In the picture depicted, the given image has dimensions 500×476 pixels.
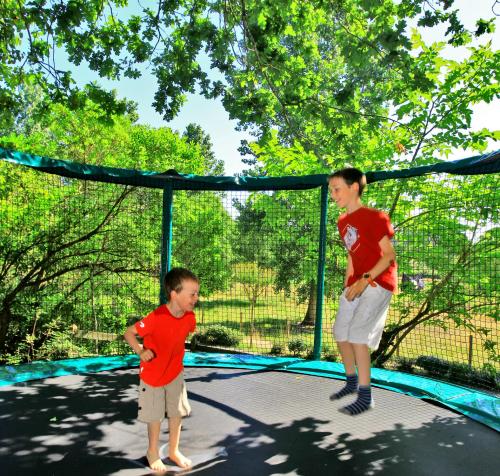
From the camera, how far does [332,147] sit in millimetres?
4863

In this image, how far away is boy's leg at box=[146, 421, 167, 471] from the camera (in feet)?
5.49

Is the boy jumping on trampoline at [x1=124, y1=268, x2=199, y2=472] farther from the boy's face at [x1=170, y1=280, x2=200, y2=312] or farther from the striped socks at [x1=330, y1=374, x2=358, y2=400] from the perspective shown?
the striped socks at [x1=330, y1=374, x2=358, y2=400]

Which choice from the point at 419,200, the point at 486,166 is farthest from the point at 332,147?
the point at 486,166

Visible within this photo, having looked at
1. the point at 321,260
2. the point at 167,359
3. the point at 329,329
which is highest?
the point at 321,260

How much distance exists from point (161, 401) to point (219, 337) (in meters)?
5.93

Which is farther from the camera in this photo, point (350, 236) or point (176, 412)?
point (350, 236)

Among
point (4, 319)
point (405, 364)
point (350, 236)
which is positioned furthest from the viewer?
point (4, 319)

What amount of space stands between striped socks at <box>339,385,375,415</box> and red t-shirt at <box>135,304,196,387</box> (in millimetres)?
774

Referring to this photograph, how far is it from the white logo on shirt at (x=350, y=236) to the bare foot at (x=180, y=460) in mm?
1161

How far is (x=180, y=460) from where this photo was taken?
1.71m

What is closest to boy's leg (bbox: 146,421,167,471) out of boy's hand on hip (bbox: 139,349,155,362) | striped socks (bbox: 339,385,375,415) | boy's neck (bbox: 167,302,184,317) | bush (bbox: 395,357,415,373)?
boy's hand on hip (bbox: 139,349,155,362)

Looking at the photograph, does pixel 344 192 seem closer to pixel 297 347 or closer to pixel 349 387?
pixel 349 387

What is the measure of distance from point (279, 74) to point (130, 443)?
3103mm

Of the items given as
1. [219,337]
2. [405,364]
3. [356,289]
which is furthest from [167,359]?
[219,337]
